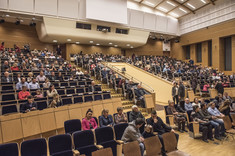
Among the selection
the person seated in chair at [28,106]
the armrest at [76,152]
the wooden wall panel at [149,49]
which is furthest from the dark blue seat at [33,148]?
the wooden wall panel at [149,49]

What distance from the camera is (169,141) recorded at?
9.26 feet

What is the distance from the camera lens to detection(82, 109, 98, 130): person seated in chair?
3404mm

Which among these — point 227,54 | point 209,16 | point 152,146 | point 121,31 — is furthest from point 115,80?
point 209,16

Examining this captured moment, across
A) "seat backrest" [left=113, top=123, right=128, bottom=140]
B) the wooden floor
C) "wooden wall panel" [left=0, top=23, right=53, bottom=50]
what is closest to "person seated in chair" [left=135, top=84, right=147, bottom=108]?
the wooden floor

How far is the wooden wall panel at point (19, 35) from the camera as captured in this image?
Answer: 12570mm

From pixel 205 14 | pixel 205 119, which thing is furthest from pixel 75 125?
pixel 205 14

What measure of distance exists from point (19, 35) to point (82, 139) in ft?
43.7

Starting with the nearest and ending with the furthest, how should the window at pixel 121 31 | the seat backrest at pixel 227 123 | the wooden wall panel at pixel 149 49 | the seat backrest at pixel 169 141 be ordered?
the seat backrest at pixel 169 141 → the seat backrest at pixel 227 123 → the window at pixel 121 31 → the wooden wall panel at pixel 149 49

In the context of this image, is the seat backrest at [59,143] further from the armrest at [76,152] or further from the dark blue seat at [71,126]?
the dark blue seat at [71,126]

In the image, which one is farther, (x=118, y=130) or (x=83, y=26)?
(x=83, y=26)

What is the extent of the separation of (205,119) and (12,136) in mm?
4514

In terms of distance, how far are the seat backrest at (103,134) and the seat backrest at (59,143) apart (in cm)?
47

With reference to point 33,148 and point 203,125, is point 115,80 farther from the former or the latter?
point 33,148

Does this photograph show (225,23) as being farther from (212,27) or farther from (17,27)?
(17,27)
